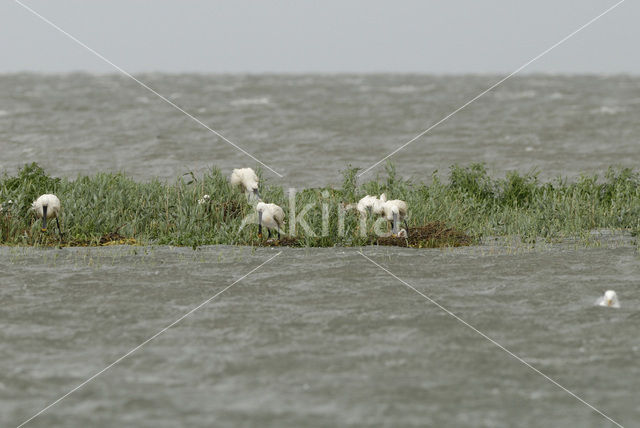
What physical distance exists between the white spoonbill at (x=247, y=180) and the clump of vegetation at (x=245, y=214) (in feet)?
0.86

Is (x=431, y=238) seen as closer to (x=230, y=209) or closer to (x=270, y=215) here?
(x=270, y=215)

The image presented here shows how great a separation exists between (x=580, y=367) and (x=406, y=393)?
5.30ft

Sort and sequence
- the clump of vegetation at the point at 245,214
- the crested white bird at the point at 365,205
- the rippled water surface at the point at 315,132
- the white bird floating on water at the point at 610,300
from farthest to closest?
the rippled water surface at the point at 315,132 < the crested white bird at the point at 365,205 < the clump of vegetation at the point at 245,214 < the white bird floating on water at the point at 610,300

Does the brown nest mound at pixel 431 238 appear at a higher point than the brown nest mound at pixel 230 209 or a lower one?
lower

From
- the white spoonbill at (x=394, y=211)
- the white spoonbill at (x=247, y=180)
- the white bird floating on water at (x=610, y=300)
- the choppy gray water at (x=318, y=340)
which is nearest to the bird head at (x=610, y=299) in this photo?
the white bird floating on water at (x=610, y=300)

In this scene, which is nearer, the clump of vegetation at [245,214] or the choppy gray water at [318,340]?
the choppy gray water at [318,340]

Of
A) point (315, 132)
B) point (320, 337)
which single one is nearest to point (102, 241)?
point (320, 337)

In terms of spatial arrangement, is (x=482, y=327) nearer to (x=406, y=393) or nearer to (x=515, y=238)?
(x=406, y=393)

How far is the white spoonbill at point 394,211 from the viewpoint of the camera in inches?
482

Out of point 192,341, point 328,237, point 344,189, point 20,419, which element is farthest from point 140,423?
point 344,189

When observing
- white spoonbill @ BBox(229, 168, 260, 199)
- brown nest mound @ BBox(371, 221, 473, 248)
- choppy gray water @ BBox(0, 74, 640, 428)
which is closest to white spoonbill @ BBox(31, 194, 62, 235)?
choppy gray water @ BBox(0, 74, 640, 428)

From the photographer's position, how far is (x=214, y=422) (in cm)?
553

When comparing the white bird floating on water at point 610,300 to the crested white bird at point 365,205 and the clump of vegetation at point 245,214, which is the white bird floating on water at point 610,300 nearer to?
the clump of vegetation at point 245,214

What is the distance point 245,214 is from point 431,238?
3114 mm
